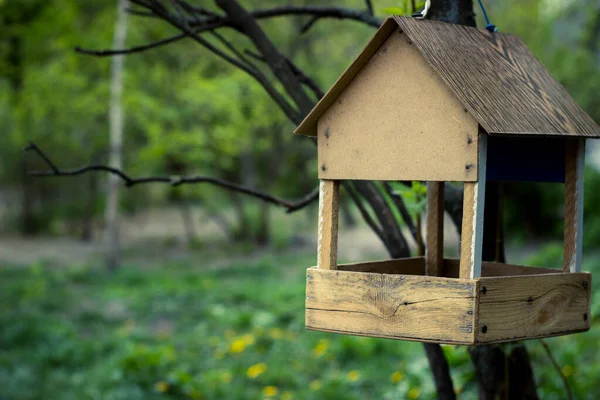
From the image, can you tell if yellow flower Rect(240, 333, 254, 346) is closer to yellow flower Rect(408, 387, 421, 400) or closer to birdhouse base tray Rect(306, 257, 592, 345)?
yellow flower Rect(408, 387, 421, 400)

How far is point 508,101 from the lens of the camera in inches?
85.7

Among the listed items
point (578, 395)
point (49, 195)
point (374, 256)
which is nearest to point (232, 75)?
point (374, 256)

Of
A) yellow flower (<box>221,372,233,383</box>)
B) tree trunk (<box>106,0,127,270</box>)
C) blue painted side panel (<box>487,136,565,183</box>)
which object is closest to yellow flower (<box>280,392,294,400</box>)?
yellow flower (<box>221,372,233,383</box>)

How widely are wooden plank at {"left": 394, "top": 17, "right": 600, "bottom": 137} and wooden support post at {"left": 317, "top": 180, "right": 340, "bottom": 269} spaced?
20.0 inches

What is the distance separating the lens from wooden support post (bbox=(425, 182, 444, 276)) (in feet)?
9.41

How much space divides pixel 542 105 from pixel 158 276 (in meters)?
12.3

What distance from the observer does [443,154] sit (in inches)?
85.3

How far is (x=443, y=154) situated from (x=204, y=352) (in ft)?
20.2

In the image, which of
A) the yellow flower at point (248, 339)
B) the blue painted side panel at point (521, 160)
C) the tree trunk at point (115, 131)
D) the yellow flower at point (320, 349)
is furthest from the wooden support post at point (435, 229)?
the tree trunk at point (115, 131)

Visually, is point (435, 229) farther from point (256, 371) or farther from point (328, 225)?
point (256, 371)

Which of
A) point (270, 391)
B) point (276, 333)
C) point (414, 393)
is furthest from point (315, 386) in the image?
point (276, 333)

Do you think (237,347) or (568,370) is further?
(237,347)

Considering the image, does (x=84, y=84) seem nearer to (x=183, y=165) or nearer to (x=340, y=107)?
(x=183, y=165)

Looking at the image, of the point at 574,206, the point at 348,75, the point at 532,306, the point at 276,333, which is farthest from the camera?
the point at 276,333
